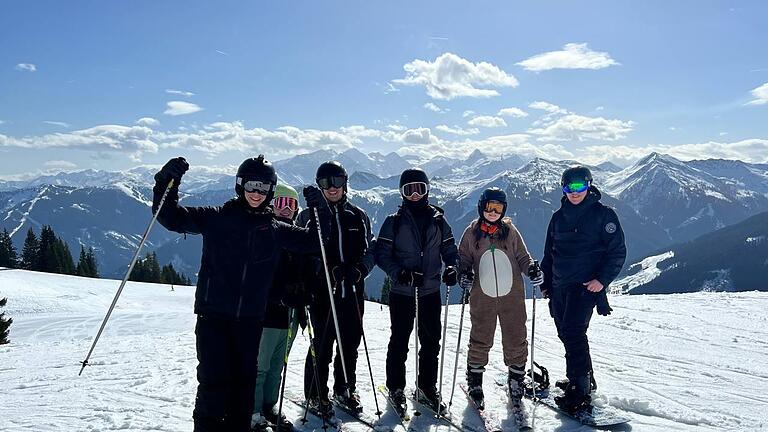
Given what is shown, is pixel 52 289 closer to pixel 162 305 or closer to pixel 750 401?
pixel 162 305

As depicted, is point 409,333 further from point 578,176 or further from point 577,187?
point 578,176

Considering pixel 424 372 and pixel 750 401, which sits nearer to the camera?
pixel 424 372

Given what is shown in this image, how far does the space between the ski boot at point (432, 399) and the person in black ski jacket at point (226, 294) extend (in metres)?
2.44

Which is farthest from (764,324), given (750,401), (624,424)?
(624,424)

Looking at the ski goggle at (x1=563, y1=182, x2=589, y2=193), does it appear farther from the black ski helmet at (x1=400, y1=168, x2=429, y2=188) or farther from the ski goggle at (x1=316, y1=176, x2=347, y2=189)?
the ski goggle at (x1=316, y1=176, x2=347, y2=189)

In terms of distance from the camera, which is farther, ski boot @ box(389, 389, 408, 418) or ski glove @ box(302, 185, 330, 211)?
ski boot @ box(389, 389, 408, 418)

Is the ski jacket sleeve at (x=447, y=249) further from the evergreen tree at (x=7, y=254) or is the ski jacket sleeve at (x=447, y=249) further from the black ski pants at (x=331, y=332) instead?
the evergreen tree at (x=7, y=254)

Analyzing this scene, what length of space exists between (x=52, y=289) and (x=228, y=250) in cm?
3650

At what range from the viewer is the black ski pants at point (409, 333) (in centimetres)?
616

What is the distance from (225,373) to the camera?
437 cm

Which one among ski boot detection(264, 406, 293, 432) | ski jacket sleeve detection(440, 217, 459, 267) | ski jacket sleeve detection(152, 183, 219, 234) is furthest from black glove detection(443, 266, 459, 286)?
ski jacket sleeve detection(152, 183, 219, 234)

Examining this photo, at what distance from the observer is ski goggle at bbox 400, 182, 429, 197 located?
20.0 feet

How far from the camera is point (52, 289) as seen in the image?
33906 mm

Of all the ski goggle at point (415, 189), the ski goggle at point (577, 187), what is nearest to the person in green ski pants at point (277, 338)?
the ski goggle at point (415, 189)
